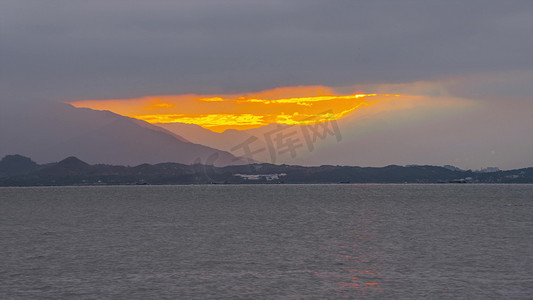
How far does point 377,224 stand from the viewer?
127375mm

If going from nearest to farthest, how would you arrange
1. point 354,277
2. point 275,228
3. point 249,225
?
point 354,277
point 275,228
point 249,225

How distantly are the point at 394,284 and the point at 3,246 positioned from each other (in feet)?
183

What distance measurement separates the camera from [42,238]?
99.4m

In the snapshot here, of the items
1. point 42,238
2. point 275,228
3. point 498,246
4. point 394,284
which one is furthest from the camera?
point 275,228

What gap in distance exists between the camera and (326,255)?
74.3 m

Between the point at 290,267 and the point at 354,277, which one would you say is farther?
the point at 290,267

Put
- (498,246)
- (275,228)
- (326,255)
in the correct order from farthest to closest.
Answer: (275,228)
(498,246)
(326,255)

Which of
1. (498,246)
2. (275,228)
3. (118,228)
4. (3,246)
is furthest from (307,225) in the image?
(3,246)

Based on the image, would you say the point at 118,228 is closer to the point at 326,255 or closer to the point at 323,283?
the point at 326,255

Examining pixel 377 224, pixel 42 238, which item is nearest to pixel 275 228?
pixel 377 224

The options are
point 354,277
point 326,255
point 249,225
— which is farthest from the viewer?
point 249,225

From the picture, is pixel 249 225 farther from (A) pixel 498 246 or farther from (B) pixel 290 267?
(B) pixel 290 267

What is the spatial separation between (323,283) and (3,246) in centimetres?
A: 5097

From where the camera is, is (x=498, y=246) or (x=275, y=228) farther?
(x=275, y=228)
